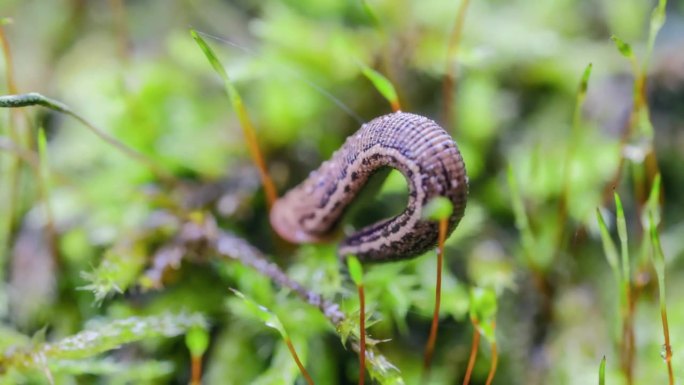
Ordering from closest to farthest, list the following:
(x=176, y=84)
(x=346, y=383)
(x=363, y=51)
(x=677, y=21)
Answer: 1. (x=346, y=383)
2. (x=363, y=51)
3. (x=176, y=84)
4. (x=677, y=21)

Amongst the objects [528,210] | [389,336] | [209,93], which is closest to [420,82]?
[528,210]

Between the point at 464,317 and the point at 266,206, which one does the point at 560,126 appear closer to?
the point at 464,317

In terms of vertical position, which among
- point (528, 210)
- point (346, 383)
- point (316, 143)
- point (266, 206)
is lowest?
point (346, 383)

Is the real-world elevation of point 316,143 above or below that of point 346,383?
above

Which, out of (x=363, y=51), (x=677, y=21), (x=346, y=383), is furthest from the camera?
(x=677, y=21)

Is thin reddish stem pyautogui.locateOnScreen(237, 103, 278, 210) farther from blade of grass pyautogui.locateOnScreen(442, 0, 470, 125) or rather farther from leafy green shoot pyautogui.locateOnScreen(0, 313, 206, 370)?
blade of grass pyautogui.locateOnScreen(442, 0, 470, 125)

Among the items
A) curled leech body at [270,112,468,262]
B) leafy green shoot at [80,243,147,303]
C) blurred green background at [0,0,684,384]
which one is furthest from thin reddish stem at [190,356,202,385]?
curled leech body at [270,112,468,262]

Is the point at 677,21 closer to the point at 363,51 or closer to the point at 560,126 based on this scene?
the point at 560,126

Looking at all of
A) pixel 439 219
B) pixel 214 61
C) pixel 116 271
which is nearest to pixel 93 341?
pixel 116 271

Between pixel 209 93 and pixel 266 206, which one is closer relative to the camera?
pixel 266 206

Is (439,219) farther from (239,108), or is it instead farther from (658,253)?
(239,108)
